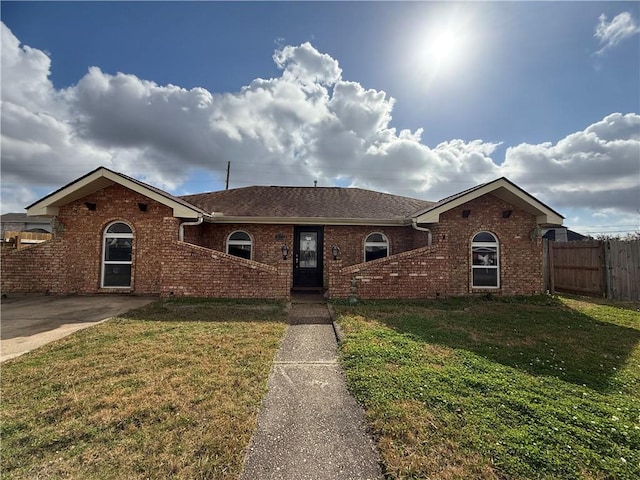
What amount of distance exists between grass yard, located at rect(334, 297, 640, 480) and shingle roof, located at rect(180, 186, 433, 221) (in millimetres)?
5482

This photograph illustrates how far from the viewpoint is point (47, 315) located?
662cm

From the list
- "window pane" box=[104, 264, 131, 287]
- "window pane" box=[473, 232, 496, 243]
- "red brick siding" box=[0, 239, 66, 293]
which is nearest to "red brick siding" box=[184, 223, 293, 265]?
"window pane" box=[104, 264, 131, 287]

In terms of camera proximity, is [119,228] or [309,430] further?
[119,228]

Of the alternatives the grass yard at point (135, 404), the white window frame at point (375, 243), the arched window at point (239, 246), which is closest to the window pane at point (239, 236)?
the arched window at point (239, 246)

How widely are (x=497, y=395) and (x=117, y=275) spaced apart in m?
10.5

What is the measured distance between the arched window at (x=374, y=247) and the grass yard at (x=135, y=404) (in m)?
6.33

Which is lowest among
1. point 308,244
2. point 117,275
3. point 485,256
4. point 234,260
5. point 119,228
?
point 117,275

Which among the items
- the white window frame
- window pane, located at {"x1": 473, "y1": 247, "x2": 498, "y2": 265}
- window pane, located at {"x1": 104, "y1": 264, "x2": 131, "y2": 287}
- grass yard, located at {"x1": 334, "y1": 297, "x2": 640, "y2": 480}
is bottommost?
grass yard, located at {"x1": 334, "y1": 297, "x2": 640, "y2": 480}

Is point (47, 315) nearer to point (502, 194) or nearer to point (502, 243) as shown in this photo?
point (502, 243)

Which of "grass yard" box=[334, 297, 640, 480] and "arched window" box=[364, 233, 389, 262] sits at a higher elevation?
"arched window" box=[364, 233, 389, 262]

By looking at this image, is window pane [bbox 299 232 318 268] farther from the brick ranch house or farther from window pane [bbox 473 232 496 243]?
window pane [bbox 473 232 496 243]

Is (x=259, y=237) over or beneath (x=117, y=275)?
over

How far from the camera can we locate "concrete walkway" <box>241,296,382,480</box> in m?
2.20

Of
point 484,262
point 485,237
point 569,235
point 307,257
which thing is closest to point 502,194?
point 485,237
